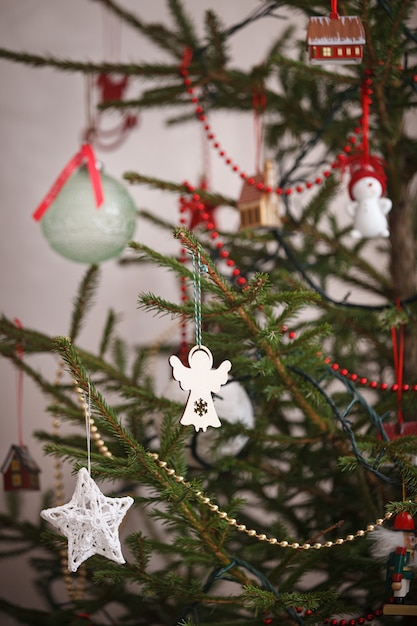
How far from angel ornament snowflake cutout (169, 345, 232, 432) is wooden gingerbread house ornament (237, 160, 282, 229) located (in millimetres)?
426

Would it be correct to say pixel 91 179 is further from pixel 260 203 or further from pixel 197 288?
pixel 197 288

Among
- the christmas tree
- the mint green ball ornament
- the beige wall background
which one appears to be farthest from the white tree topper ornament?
the beige wall background

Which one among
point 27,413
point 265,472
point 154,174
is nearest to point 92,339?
point 27,413

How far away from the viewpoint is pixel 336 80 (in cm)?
107

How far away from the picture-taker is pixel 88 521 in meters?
0.76

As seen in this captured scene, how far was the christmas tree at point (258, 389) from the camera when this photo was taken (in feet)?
2.61

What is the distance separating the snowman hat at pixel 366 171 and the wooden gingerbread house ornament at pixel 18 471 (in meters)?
0.62

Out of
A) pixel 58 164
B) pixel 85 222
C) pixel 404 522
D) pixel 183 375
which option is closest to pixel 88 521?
pixel 183 375

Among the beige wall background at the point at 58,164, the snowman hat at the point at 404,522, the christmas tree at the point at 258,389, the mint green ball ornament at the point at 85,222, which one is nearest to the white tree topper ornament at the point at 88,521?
the christmas tree at the point at 258,389

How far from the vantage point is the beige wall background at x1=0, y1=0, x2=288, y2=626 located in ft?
5.62

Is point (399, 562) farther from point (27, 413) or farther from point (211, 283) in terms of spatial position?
point (27, 413)

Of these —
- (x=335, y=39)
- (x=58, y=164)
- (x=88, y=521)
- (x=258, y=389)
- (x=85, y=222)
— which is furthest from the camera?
(x=58, y=164)

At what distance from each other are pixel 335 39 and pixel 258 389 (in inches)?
18.5

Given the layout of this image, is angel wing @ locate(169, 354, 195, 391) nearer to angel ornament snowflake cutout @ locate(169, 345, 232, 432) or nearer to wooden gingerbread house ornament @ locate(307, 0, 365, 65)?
angel ornament snowflake cutout @ locate(169, 345, 232, 432)
